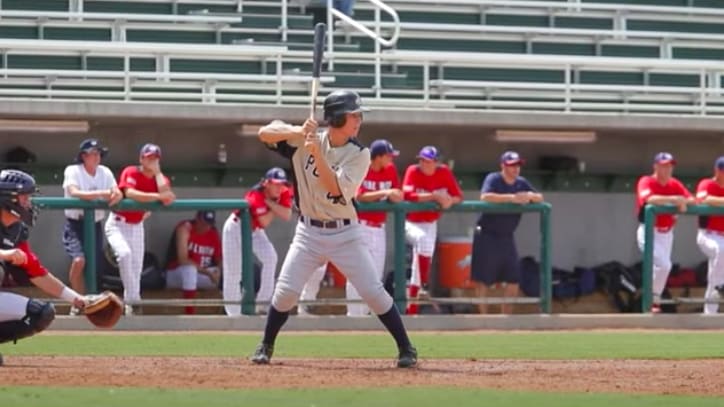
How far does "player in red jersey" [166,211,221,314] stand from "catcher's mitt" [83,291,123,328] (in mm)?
5781

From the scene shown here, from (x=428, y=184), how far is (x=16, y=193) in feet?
24.0

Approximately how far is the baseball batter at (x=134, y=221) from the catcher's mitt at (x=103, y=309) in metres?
4.98

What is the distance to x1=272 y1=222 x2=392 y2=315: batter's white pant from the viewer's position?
1107cm

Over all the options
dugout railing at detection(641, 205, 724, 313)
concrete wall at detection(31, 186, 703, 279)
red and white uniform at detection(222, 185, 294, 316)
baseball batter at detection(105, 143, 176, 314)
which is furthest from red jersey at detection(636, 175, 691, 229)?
baseball batter at detection(105, 143, 176, 314)

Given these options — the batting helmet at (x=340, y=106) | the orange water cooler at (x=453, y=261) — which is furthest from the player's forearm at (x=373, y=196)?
the batting helmet at (x=340, y=106)

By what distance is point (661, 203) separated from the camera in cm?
1838

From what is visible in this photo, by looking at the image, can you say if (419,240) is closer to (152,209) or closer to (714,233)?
(152,209)

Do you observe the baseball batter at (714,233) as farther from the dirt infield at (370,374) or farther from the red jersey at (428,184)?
the dirt infield at (370,374)

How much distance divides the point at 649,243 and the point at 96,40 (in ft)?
23.8

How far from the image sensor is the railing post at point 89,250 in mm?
16250

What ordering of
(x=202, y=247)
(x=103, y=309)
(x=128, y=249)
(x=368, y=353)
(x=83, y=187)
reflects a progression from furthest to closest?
(x=202, y=247) → (x=83, y=187) → (x=128, y=249) → (x=368, y=353) → (x=103, y=309)

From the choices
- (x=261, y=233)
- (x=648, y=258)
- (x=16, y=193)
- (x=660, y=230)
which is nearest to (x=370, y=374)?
(x=16, y=193)

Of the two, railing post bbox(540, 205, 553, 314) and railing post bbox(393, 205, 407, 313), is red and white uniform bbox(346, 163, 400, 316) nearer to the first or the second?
railing post bbox(393, 205, 407, 313)

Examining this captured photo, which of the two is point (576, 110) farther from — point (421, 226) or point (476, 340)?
point (476, 340)
